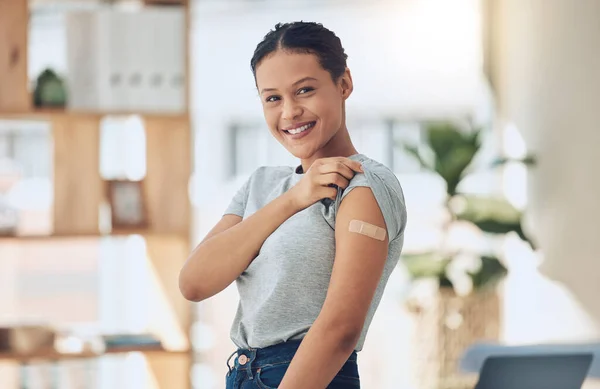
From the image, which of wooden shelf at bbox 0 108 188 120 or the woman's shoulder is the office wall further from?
the woman's shoulder

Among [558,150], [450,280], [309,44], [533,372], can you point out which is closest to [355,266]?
[309,44]

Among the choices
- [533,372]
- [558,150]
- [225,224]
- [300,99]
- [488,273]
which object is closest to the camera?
[300,99]

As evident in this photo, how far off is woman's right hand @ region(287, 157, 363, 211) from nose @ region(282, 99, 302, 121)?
0.07 metres

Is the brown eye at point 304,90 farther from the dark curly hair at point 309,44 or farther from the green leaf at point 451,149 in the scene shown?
the green leaf at point 451,149

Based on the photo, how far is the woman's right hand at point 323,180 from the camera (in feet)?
3.55

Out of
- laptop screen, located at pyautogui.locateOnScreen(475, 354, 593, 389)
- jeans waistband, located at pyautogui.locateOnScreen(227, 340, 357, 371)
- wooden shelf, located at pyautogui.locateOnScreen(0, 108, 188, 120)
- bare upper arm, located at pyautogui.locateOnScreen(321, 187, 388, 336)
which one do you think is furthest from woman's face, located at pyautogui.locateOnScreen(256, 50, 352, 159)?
wooden shelf, located at pyautogui.locateOnScreen(0, 108, 188, 120)

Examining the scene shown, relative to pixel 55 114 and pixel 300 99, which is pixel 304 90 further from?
pixel 55 114

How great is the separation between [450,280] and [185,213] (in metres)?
1.22

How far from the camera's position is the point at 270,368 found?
1.11 m

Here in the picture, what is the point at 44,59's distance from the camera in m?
5.89

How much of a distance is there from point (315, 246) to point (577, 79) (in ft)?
8.48

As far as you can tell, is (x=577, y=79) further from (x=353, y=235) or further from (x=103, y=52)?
(x=353, y=235)

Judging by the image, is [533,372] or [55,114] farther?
[55,114]

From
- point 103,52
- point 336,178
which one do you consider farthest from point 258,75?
point 103,52
